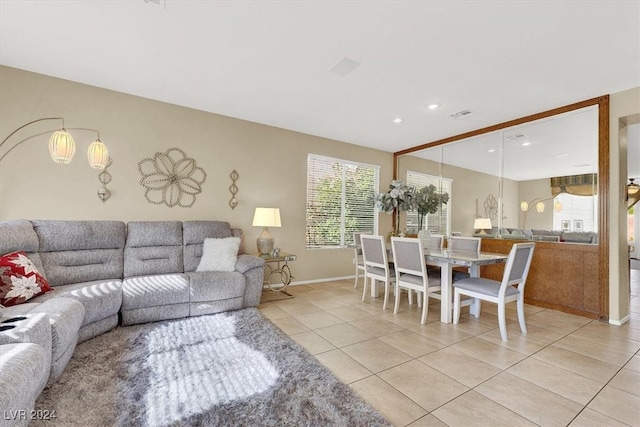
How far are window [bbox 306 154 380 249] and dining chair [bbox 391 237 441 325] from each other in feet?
6.17

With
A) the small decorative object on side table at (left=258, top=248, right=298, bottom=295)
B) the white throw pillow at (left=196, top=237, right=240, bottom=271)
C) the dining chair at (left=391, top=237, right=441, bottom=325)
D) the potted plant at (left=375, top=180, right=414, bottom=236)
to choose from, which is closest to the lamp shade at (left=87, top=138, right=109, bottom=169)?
the white throw pillow at (left=196, top=237, right=240, bottom=271)

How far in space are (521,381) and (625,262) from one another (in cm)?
256

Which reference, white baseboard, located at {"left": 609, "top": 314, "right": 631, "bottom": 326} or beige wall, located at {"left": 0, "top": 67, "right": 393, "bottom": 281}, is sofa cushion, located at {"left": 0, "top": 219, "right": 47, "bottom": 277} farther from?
white baseboard, located at {"left": 609, "top": 314, "right": 631, "bottom": 326}

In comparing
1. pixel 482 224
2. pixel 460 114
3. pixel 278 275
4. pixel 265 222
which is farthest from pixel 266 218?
pixel 482 224

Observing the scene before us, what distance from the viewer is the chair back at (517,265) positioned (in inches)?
101

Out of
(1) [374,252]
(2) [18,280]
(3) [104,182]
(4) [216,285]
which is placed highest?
(3) [104,182]

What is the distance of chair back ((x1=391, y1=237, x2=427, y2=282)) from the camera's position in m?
2.96

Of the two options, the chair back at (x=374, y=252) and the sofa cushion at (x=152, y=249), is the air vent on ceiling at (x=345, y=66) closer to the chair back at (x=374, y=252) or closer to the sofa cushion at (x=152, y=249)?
the chair back at (x=374, y=252)

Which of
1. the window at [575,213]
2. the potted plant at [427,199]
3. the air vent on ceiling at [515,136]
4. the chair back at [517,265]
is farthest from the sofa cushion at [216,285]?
the air vent on ceiling at [515,136]

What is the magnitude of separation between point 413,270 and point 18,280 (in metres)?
3.58

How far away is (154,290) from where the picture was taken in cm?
280

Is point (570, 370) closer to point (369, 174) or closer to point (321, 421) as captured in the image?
point (321, 421)

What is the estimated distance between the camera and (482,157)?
465 cm

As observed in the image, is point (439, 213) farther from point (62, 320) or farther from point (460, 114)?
point (62, 320)
